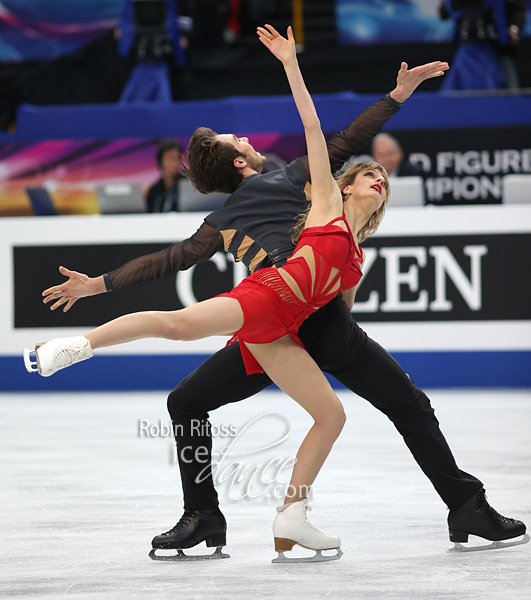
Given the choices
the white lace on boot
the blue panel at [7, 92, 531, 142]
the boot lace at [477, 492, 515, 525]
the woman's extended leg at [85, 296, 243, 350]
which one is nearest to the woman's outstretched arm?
the woman's extended leg at [85, 296, 243, 350]

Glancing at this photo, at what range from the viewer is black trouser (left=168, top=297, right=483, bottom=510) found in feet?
8.18

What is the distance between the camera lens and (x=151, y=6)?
27.7ft

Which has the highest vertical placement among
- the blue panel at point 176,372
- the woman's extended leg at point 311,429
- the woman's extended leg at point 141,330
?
the woman's extended leg at point 141,330

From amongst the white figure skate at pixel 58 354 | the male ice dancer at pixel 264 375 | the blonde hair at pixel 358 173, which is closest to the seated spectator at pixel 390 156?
the blonde hair at pixel 358 173

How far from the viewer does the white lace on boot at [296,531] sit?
2414 mm

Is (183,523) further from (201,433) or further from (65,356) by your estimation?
(65,356)

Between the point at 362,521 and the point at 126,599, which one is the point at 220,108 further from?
the point at 126,599

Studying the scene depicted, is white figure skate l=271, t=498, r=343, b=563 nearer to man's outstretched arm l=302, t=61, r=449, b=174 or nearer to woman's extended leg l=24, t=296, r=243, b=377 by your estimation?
woman's extended leg l=24, t=296, r=243, b=377

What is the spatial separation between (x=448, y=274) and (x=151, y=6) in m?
3.99

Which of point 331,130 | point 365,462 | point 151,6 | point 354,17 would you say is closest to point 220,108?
point 331,130

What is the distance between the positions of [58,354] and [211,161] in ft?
2.32

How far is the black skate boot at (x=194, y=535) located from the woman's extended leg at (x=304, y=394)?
0.22 metres

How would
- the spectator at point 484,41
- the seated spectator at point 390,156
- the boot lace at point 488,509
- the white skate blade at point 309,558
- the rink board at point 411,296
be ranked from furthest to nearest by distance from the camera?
the spectator at point 484,41 → the seated spectator at point 390,156 → the rink board at point 411,296 → the boot lace at point 488,509 → the white skate blade at point 309,558

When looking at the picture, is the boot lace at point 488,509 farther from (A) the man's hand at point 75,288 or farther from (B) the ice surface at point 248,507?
(A) the man's hand at point 75,288
